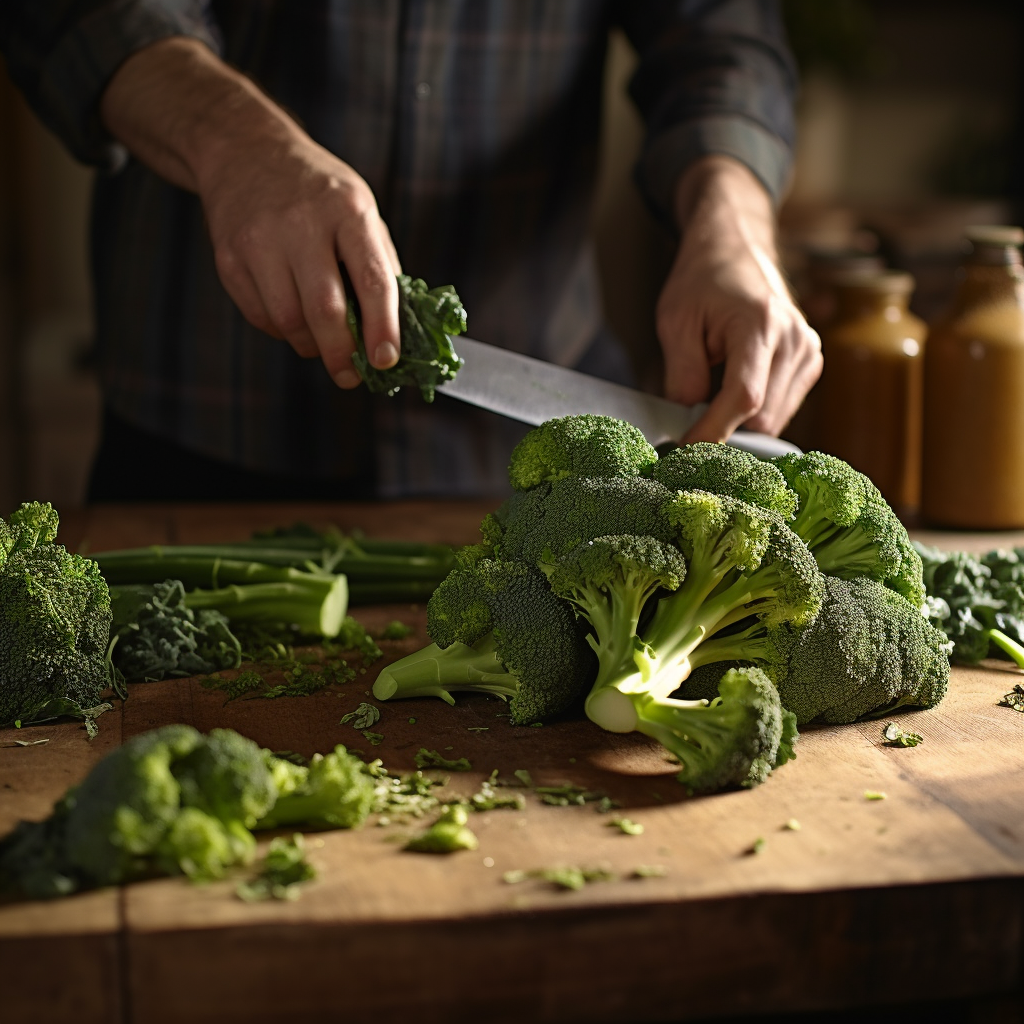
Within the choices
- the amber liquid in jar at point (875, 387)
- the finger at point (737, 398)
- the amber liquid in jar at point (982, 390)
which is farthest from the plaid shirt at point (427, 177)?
the finger at point (737, 398)

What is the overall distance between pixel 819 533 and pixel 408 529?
808 millimetres

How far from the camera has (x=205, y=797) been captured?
91cm

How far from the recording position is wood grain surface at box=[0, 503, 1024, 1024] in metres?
0.84

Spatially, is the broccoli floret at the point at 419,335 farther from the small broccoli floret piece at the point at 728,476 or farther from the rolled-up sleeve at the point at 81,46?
the rolled-up sleeve at the point at 81,46

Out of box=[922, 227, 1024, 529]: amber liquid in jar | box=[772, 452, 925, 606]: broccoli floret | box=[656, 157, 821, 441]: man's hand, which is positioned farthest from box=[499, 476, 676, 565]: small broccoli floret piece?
box=[922, 227, 1024, 529]: amber liquid in jar

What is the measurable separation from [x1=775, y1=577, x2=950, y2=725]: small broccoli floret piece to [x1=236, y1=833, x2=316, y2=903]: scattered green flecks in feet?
Answer: 1.65

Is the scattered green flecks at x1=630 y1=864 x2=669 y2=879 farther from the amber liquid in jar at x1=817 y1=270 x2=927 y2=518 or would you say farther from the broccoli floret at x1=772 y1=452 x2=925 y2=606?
the amber liquid in jar at x1=817 y1=270 x2=927 y2=518

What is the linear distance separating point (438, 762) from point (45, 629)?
41cm

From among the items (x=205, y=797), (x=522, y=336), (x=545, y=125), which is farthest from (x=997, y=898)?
(x=545, y=125)

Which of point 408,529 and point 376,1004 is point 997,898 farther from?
point 408,529

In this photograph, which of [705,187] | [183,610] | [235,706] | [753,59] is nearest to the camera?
[235,706]

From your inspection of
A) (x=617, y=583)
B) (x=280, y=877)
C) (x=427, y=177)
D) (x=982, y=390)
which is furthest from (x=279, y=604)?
(x=982, y=390)

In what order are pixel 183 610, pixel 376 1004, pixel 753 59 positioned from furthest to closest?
pixel 753 59, pixel 183 610, pixel 376 1004

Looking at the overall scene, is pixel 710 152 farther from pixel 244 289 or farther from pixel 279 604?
pixel 279 604
